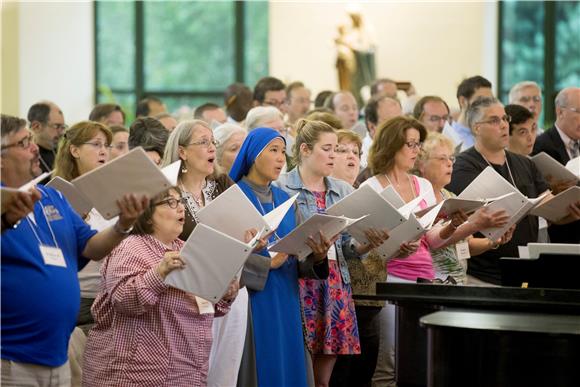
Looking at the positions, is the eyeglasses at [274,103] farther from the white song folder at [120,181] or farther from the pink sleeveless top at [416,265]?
the white song folder at [120,181]

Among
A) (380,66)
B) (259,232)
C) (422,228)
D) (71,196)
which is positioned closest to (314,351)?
(422,228)

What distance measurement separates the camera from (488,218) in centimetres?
592

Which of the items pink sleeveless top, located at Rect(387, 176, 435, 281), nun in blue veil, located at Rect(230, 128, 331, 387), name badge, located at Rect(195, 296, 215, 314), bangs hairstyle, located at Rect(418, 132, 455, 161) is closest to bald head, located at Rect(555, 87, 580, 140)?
bangs hairstyle, located at Rect(418, 132, 455, 161)

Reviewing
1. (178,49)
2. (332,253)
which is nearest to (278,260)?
(332,253)

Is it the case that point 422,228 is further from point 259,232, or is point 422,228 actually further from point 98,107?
point 98,107

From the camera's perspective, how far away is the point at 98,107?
315 inches

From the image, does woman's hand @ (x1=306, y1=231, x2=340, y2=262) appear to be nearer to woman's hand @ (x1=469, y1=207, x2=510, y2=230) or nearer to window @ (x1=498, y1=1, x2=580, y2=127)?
woman's hand @ (x1=469, y1=207, x2=510, y2=230)

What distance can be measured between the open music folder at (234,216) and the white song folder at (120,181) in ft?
2.55

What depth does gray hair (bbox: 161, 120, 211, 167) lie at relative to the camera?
17.5 feet

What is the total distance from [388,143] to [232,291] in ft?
6.34

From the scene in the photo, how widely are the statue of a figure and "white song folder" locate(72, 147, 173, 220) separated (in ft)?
35.4

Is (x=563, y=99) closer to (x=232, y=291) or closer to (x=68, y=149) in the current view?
(x=68, y=149)

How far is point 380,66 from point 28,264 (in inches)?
478

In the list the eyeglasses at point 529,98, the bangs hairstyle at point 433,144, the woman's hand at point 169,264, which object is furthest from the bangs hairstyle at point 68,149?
the eyeglasses at point 529,98
